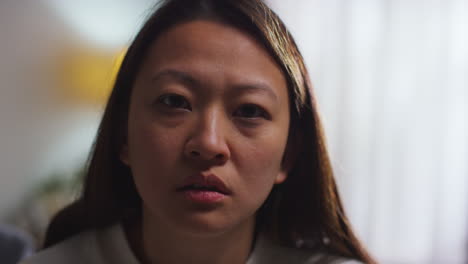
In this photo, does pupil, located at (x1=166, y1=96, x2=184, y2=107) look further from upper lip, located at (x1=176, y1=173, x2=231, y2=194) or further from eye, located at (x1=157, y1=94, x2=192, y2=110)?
upper lip, located at (x1=176, y1=173, x2=231, y2=194)

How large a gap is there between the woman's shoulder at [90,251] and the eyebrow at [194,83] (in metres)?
0.35

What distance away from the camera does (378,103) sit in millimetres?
2338

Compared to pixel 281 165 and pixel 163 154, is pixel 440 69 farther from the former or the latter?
pixel 163 154

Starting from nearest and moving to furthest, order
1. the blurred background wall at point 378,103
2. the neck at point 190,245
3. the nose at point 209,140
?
the nose at point 209,140
the neck at point 190,245
the blurred background wall at point 378,103

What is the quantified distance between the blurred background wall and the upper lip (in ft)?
5.81

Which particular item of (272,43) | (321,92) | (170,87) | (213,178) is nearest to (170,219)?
(213,178)

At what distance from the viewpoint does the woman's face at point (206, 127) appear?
0.68 metres

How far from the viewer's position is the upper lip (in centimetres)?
67

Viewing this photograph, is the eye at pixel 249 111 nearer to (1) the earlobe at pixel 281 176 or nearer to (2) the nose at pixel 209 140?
(2) the nose at pixel 209 140

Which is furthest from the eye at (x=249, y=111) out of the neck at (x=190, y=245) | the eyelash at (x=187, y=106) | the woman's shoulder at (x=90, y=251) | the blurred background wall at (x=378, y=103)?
the blurred background wall at (x=378, y=103)

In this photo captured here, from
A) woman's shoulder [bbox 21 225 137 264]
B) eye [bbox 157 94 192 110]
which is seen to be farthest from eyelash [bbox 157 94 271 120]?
woman's shoulder [bbox 21 225 137 264]

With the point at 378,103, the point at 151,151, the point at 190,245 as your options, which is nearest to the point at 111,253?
the point at 190,245

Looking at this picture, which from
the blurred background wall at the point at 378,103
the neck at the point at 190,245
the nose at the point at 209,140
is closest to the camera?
the nose at the point at 209,140

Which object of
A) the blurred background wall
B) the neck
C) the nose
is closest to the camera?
the nose
